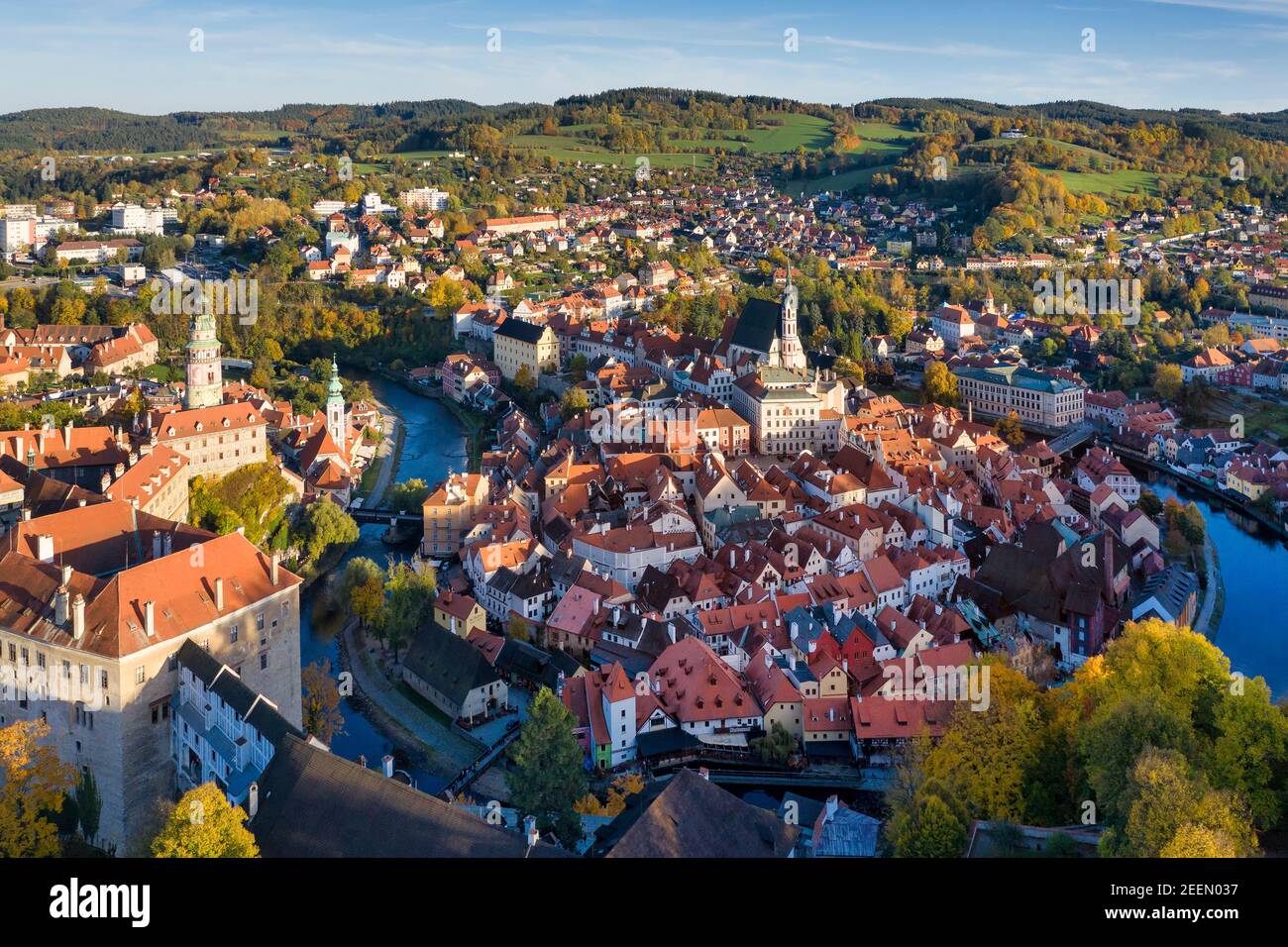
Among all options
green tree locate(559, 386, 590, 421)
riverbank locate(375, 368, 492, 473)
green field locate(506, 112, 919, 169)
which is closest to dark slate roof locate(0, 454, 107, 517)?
riverbank locate(375, 368, 492, 473)

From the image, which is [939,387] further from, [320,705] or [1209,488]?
[320,705]

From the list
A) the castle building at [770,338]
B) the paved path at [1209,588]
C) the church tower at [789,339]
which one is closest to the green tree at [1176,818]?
the paved path at [1209,588]

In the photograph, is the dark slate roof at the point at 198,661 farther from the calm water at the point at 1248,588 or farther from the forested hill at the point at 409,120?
the forested hill at the point at 409,120

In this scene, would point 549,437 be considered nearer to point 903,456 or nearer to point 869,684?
point 903,456

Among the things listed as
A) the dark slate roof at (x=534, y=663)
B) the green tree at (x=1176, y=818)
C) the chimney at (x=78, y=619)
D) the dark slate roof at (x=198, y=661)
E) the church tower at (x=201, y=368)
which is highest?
the church tower at (x=201, y=368)

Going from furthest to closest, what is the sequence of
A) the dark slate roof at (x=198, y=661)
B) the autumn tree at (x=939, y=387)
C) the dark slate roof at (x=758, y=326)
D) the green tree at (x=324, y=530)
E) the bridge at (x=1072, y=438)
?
the autumn tree at (x=939, y=387) → the dark slate roof at (x=758, y=326) → the bridge at (x=1072, y=438) → the green tree at (x=324, y=530) → the dark slate roof at (x=198, y=661)

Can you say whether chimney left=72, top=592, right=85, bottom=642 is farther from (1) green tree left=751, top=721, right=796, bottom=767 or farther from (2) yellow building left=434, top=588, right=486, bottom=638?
(1) green tree left=751, top=721, right=796, bottom=767
